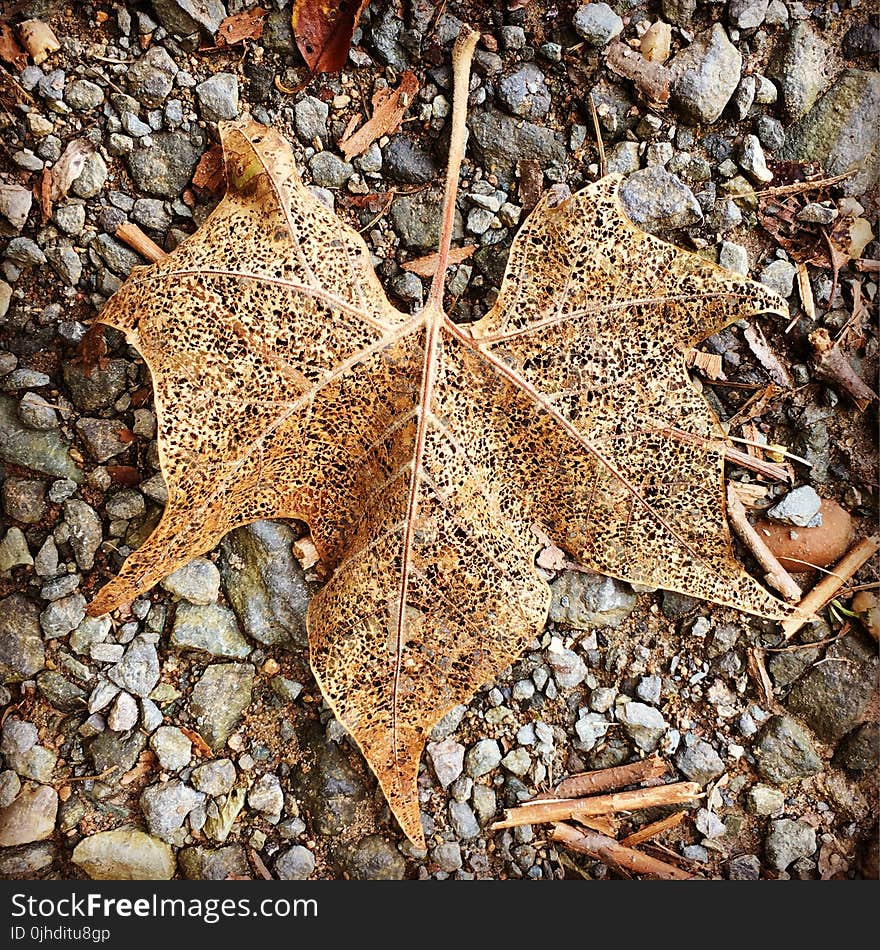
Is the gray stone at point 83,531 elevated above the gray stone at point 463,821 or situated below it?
above

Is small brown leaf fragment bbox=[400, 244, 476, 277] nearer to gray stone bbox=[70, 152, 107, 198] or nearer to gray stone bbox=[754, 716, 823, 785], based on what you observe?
gray stone bbox=[70, 152, 107, 198]

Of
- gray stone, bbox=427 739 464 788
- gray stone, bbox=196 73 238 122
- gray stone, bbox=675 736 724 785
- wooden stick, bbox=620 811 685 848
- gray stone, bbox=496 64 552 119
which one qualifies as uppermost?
gray stone, bbox=496 64 552 119

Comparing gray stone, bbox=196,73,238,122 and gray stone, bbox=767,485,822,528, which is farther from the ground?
gray stone, bbox=196,73,238,122

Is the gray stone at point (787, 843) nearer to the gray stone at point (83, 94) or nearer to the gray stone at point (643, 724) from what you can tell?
the gray stone at point (643, 724)

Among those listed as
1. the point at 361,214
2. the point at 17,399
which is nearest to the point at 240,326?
the point at 361,214


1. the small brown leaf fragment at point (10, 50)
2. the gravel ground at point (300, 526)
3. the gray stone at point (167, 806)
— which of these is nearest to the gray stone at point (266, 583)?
the gravel ground at point (300, 526)

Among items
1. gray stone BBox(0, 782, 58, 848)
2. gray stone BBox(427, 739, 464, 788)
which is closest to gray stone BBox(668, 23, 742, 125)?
gray stone BBox(427, 739, 464, 788)

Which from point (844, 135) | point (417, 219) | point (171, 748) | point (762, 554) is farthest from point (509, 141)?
point (171, 748)
